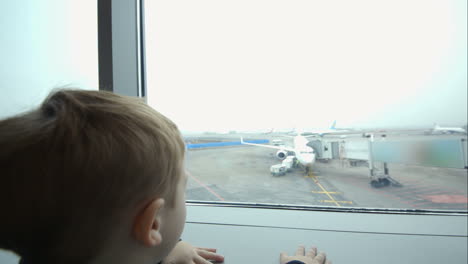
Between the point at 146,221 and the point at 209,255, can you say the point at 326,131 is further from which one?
the point at 146,221

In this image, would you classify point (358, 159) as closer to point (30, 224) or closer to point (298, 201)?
point (298, 201)

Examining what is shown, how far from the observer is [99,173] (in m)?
0.22

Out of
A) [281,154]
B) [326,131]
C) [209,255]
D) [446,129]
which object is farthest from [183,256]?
[446,129]

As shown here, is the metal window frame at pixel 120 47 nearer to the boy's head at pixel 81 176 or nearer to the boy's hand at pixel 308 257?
the boy's head at pixel 81 176

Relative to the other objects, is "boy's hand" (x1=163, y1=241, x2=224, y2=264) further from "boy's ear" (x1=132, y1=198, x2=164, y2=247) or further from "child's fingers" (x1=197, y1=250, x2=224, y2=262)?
"boy's ear" (x1=132, y1=198, x2=164, y2=247)

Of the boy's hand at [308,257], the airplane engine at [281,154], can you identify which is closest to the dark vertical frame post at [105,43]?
the airplane engine at [281,154]

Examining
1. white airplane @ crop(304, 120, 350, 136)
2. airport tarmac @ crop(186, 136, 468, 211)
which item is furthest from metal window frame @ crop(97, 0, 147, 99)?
white airplane @ crop(304, 120, 350, 136)

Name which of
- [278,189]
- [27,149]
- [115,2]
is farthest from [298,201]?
[115,2]

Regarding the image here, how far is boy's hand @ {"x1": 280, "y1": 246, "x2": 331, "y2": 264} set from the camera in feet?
1.89

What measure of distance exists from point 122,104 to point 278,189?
0.85m

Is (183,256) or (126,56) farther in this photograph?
(126,56)

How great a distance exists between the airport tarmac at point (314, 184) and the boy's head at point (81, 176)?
2.46ft

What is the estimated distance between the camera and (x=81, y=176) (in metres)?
0.21

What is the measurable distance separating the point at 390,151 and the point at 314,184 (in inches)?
15.0
